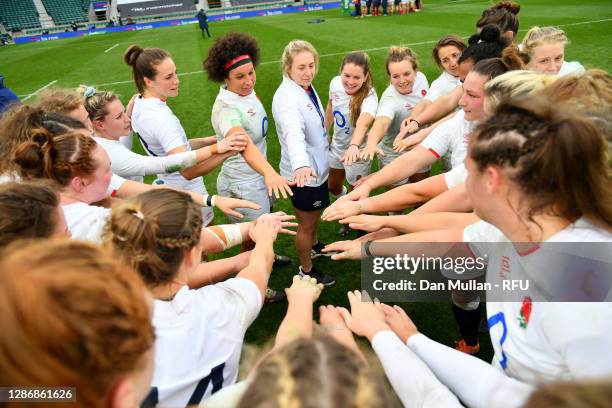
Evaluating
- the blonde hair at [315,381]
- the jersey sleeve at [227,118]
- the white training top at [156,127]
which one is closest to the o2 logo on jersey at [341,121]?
the jersey sleeve at [227,118]

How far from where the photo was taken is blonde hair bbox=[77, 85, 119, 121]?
3221mm

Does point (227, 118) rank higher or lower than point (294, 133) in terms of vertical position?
higher

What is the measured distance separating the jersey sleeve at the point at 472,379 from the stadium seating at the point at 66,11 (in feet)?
161

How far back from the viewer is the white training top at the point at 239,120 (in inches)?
132

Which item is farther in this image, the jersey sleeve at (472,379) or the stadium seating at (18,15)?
the stadium seating at (18,15)

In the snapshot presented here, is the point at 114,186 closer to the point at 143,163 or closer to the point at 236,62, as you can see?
the point at 143,163

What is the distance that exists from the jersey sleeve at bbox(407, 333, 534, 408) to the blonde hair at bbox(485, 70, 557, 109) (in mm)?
1313

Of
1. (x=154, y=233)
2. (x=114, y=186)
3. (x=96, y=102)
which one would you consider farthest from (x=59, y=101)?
(x=154, y=233)

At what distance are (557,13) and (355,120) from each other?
57.2 ft

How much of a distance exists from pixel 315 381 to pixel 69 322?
1.73 feet

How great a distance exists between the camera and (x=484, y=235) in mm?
1931

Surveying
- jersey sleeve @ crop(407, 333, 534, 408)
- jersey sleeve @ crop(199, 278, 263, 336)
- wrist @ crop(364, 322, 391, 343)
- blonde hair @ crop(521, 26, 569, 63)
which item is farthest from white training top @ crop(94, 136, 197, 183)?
blonde hair @ crop(521, 26, 569, 63)

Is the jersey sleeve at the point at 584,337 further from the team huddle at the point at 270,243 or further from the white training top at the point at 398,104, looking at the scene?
the white training top at the point at 398,104

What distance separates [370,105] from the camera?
4.04 meters
